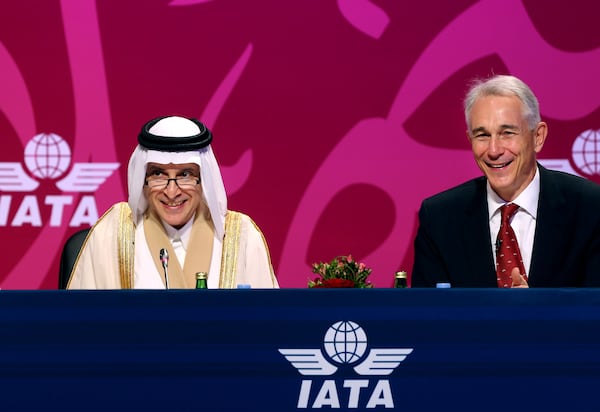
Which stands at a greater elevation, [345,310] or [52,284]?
[52,284]

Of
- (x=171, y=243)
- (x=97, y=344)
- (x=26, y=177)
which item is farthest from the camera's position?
(x=26, y=177)

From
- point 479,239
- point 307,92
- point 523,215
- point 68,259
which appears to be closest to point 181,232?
point 68,259

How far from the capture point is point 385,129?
486 cm

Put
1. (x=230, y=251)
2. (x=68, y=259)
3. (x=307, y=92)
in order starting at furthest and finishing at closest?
(x=307, y=92)
(x=68, y=259)
(x=230, y=251)

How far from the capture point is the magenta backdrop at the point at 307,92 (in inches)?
190

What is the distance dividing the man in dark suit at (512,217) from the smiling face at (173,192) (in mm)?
768

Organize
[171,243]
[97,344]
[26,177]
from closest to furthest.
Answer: [97,344] → [171,243] → [26,177]

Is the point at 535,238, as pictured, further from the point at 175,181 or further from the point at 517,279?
the point at 175,181

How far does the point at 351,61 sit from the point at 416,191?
0.63 meters

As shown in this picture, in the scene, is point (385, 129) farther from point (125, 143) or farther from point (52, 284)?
point (52, 284)

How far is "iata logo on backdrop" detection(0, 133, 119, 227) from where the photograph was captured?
477cm

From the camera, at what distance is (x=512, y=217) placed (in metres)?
3.45

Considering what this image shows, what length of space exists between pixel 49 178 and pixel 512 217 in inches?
86.2

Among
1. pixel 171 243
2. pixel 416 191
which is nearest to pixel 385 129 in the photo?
pixel 416 191
